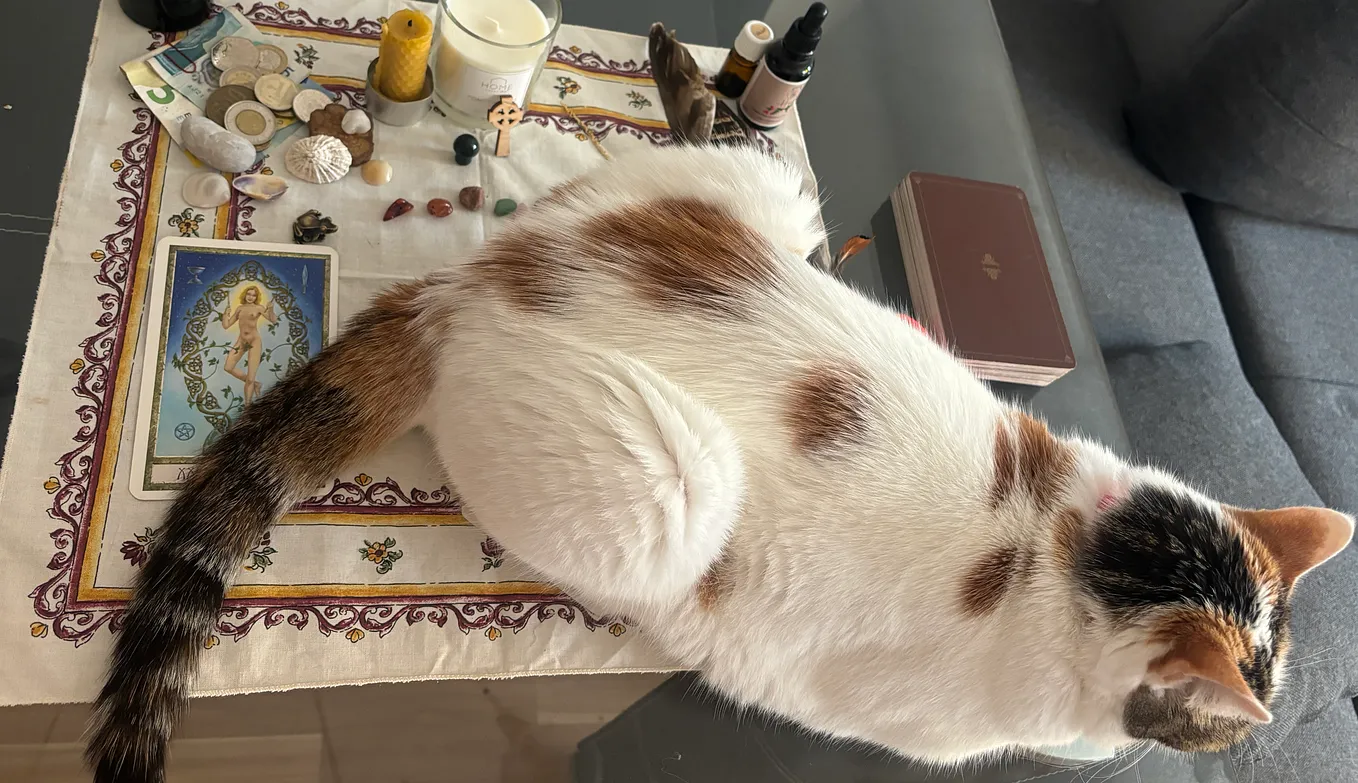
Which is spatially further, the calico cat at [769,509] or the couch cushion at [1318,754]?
the couch cushion at [1318,754]

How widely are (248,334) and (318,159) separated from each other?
27 cm

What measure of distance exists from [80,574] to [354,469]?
1.00 feet

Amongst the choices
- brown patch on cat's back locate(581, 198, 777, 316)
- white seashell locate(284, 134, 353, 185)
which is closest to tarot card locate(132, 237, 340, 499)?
white seashell locate(284, 134, 353, 185)

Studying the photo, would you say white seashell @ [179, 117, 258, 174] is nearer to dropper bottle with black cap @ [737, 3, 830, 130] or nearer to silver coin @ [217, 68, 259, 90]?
silver coin @ [217, 68, 259, 90]

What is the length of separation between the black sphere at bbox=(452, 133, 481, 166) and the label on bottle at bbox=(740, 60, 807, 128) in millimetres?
474

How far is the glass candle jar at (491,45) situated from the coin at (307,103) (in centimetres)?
18

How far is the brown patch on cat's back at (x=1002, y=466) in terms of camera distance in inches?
32.4

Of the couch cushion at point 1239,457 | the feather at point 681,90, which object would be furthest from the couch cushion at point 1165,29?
the feather at point 681,90

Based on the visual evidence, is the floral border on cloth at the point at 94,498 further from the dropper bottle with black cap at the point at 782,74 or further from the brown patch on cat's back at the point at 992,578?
the dropper bottle with black cap at the point at 782,74

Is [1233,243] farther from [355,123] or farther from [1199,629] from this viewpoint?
[355,123]

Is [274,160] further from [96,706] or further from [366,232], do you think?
[96,706]

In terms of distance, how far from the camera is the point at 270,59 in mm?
1146

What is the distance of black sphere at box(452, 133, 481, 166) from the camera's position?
1.14m

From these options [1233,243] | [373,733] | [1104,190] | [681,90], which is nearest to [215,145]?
[681,90]
